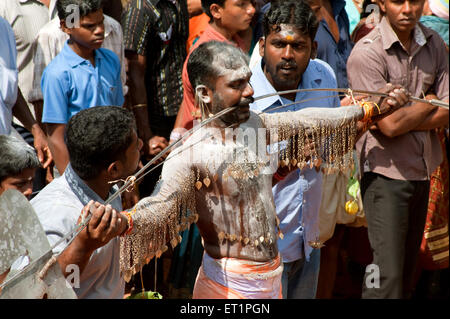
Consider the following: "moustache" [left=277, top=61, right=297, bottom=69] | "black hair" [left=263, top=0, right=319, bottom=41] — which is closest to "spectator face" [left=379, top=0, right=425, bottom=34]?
"black hair" [left=263, top=0, right=319, bottom=41]

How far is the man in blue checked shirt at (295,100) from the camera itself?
4.69 meters

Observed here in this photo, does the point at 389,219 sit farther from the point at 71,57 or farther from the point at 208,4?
the point at 71,57

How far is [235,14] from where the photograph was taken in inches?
218

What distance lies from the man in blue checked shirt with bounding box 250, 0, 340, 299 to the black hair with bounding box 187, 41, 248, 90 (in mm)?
839

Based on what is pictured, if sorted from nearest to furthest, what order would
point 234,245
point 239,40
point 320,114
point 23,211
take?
point 23,211 < point 234,245 < point 320,114 < point 239,40

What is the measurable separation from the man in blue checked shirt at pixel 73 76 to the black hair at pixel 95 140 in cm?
135

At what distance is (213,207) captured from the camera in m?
3.78

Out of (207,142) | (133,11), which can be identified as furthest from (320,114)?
(133,11)

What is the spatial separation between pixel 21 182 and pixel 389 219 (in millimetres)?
2540

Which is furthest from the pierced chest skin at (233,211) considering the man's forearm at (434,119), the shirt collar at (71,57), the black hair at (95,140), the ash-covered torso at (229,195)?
the man's forearm at (434,119)

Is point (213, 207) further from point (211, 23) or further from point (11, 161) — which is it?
point (211, 23)

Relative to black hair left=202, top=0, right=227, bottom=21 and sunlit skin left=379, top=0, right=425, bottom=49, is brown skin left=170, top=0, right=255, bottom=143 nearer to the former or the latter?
black hair left=202, top=0, right=227, bottom=21

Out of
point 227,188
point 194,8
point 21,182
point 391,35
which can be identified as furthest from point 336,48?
point 21,182
